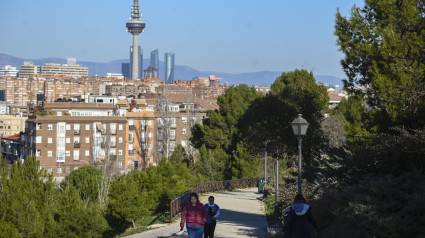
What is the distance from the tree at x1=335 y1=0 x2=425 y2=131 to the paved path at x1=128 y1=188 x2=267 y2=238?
436 centimetres

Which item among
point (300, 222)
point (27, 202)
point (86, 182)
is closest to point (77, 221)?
point (27, 202)

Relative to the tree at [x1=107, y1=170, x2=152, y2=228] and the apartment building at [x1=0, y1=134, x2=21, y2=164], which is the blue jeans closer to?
the tree at [x1=107, y1=170, x2=152, y2=228]

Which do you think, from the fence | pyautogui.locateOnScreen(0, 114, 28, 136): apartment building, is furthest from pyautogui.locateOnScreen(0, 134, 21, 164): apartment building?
the fence

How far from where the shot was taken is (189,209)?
1175 cm

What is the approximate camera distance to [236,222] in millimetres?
19344

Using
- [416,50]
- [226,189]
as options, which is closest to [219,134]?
[226,189]

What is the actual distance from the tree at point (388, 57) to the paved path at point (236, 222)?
436 cm

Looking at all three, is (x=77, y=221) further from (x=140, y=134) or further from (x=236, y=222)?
(x=140, y=134)

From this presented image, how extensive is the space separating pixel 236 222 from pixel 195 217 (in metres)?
7.81

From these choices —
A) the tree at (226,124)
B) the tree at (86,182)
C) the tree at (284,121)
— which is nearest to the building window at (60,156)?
the tree at (86,182)

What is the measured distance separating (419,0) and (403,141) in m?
4.60

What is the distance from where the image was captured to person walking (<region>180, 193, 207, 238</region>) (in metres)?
11.7

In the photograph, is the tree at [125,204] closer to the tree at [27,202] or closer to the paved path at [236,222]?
the tree at [27,202]

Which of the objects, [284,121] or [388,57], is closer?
[388,57]
